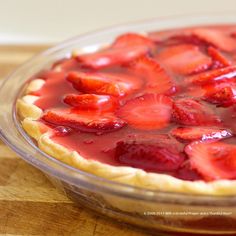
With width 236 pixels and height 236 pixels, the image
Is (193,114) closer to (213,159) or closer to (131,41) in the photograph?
(213,159)

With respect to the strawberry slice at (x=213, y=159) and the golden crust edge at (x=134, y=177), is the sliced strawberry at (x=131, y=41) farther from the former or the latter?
the strawberry slice at (x=213, y=159)

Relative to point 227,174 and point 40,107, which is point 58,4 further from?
point 227,174

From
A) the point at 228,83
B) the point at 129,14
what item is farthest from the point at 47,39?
the point at 228,83

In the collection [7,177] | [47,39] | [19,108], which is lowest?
[47,39]

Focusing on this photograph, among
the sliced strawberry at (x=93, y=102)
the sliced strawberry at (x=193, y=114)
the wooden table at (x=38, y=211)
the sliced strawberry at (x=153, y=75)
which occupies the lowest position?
the wooden table at (x=38, y=211)

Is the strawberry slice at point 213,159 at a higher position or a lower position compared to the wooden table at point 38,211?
higher

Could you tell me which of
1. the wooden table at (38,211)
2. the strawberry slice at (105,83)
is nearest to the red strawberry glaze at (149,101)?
the strawberry slice at (105,83)

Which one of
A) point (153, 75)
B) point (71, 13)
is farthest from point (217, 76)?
point (71, 13)
